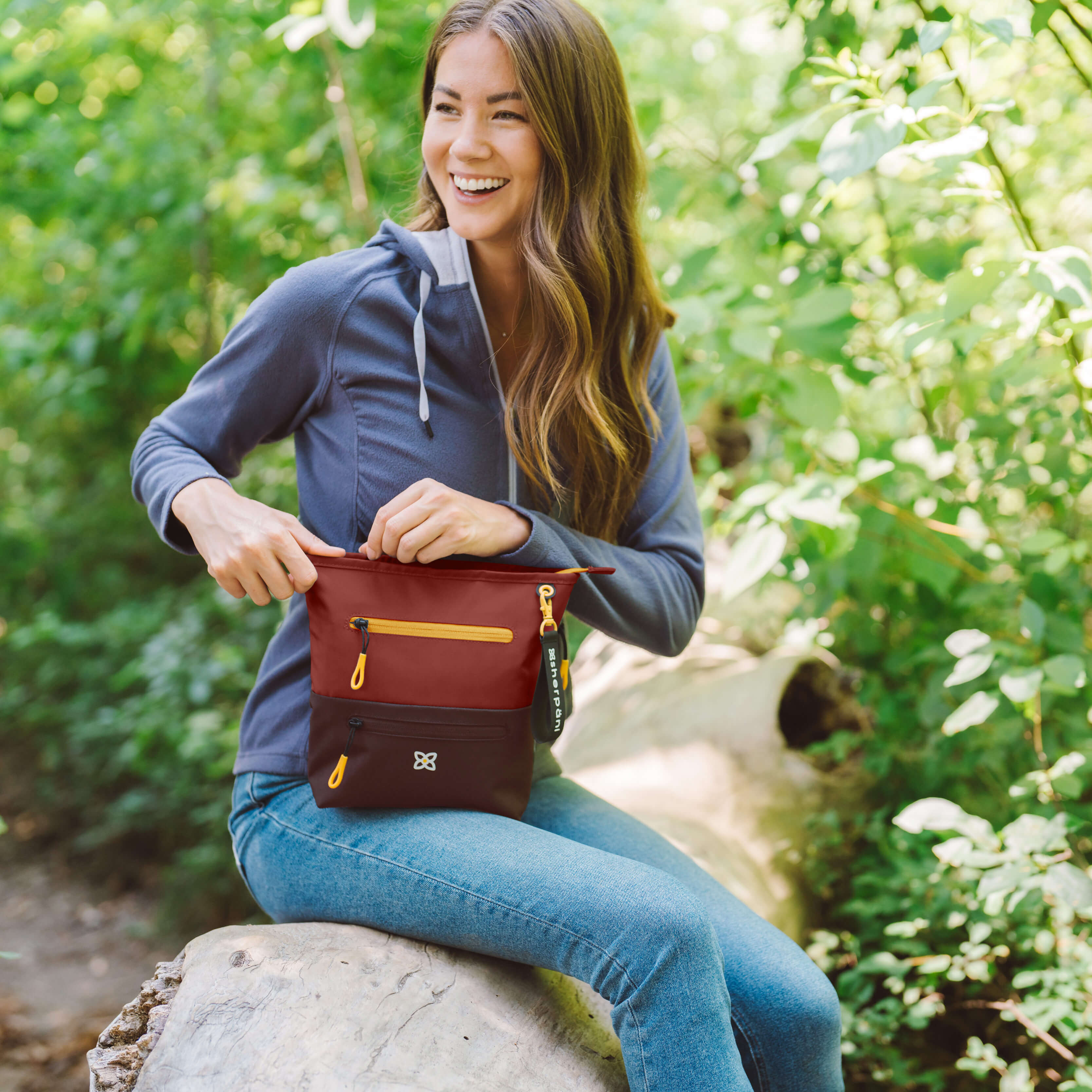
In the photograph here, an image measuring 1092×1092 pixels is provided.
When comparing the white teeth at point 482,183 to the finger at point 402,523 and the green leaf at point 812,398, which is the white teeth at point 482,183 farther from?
the green leaf at point 812,398

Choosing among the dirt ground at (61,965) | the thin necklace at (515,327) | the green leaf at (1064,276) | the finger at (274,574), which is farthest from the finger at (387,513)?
the dirt ground at (61,965)

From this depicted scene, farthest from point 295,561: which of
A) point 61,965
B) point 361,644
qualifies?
point 61,965

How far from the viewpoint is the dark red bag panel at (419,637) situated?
1.26m

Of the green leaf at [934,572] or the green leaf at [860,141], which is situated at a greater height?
the green leaf at [860,141]

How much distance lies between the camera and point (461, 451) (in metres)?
1.47

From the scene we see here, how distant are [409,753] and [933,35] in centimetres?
127

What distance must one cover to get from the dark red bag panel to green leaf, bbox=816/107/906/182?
749 millimetres

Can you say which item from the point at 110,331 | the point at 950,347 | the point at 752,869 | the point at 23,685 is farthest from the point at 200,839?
the point at 950,347

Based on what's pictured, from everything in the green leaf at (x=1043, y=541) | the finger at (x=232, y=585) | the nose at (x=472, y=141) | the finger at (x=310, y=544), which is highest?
the nose at (x=472, y=141)

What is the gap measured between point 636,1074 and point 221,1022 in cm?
52

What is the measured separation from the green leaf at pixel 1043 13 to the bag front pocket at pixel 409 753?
1.47 metres

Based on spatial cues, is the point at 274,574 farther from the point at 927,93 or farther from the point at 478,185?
the point at 927,93

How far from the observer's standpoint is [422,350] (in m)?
1.43

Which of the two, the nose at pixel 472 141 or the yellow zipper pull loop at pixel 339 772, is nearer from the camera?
the yellow zipper pull loop at pixel 339 772
